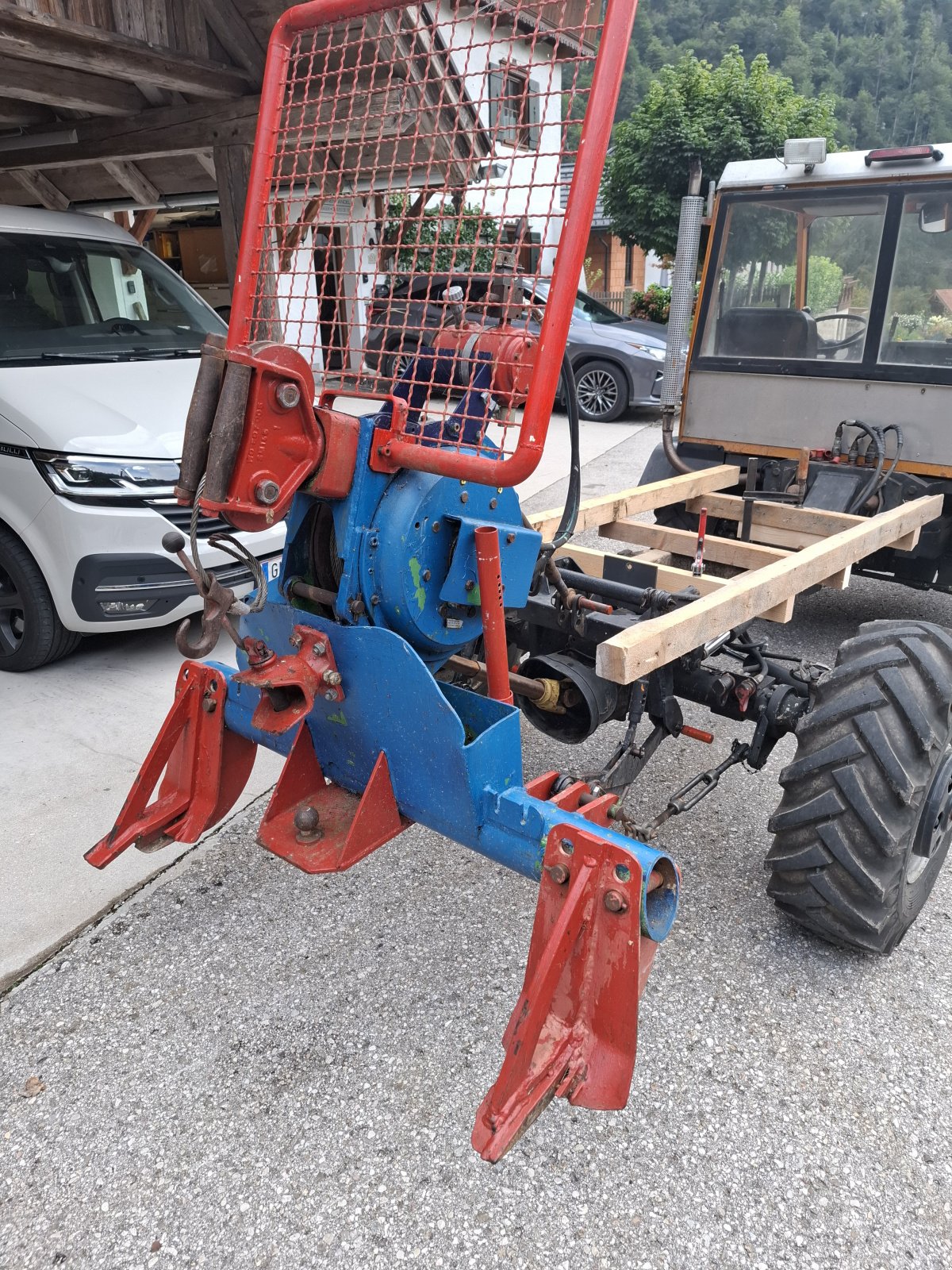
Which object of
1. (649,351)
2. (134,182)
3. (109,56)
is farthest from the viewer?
(649,351)

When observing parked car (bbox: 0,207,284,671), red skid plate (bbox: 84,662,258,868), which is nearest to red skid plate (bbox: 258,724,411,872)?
red skid plate (bbox: 84,662,258,868)

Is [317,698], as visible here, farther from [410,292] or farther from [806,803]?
[806,803]

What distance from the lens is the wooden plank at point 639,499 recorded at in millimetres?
3637

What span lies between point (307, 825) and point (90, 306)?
4.23m

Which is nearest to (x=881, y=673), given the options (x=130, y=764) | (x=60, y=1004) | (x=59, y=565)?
(x=60, y=1004)

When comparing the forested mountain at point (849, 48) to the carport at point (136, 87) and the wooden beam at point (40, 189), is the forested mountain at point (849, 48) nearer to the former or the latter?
the wooden beam at point (40, 189)

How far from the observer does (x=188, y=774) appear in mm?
2646

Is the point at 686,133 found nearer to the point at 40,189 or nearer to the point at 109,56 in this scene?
the point at 40,189

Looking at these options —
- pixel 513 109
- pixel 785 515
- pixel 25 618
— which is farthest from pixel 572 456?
pixel 25 618

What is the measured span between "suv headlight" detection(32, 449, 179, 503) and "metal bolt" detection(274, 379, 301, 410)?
7.99 ft

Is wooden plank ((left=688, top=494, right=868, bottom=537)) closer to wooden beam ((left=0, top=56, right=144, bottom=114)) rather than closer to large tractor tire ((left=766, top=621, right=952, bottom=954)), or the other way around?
large tractor tire ((left=766, top=621, right=952, bottom=954))

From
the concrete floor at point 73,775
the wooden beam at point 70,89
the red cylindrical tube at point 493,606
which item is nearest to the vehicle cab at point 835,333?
the red cylindrical tube at point 493,606

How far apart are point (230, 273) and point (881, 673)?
5.71 meters

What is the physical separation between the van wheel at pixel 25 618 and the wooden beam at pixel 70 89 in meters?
3.11
